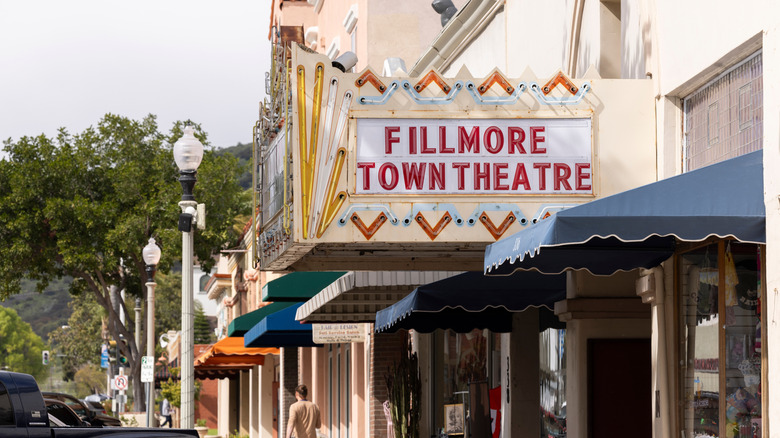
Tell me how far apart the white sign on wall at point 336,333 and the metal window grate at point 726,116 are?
499 inches

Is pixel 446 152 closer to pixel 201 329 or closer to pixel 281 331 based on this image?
pixel 281 331

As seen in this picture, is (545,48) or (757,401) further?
(545,48)

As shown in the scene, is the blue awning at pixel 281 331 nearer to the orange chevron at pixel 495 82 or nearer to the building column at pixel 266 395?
the orange chevron at pixel 495 82

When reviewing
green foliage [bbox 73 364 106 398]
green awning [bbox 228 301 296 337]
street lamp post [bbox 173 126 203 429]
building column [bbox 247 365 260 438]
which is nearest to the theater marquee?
street lamp post [bbox 173 126 203 429]

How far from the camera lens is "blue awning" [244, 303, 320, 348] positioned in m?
21.6

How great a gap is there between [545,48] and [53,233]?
105ft

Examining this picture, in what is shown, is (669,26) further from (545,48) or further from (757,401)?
(545,48)

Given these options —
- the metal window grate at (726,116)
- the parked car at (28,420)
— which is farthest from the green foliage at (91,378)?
the metal window grate at (726,116)

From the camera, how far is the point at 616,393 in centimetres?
1123

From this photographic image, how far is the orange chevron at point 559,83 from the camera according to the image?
9.88 metres

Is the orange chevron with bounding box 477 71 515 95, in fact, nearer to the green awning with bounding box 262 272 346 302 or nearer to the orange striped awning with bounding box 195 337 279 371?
the green awning with bounding box 262 272 346 302

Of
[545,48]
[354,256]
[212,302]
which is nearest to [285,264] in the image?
[354,256]

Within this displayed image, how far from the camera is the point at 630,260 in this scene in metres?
8.95

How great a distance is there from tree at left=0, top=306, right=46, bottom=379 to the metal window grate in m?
177
